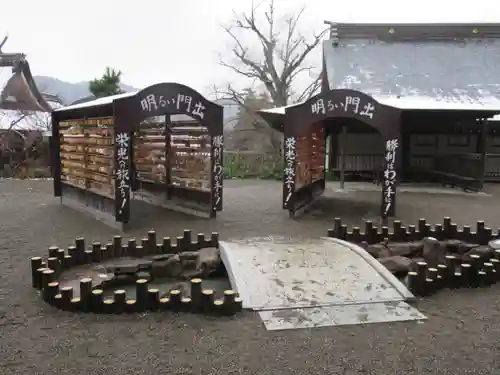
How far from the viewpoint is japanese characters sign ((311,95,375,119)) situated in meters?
8.82

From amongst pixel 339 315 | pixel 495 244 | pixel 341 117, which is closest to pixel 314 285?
pixel 339 315

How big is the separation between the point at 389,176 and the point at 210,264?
4.34 meters

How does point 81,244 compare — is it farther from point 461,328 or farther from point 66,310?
point 461,328

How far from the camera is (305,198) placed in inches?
420

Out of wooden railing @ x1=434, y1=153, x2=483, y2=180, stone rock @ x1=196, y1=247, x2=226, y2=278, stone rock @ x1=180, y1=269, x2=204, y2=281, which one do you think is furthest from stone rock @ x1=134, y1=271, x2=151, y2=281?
wooden railing @ x1=434, y1=153, x2=483, y2=180

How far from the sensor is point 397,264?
5.99 m

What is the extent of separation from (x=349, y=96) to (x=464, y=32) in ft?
42.3

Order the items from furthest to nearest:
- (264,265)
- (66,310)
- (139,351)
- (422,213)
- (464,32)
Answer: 1. (464,32)
2. (422,213)
3. (264,265)
4. (66,310)
5. (139,351)

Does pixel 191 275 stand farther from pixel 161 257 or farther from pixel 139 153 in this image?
pixel 139 153

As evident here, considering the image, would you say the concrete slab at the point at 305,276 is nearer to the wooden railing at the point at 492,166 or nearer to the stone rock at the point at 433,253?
the stone rock at the point at 433,253

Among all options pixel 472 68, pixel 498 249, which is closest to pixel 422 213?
pixel 498 249

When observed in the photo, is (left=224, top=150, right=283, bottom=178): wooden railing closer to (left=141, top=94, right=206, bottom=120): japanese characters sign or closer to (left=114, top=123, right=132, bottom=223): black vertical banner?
(left=141, top=94, right=206, bottom=120): japanese characters sign

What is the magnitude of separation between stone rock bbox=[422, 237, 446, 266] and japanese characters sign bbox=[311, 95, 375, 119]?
3146 millimetres

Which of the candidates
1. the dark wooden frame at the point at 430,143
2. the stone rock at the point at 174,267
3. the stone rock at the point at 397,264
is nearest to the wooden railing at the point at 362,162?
the dark wooden frame at the point at 430,143
